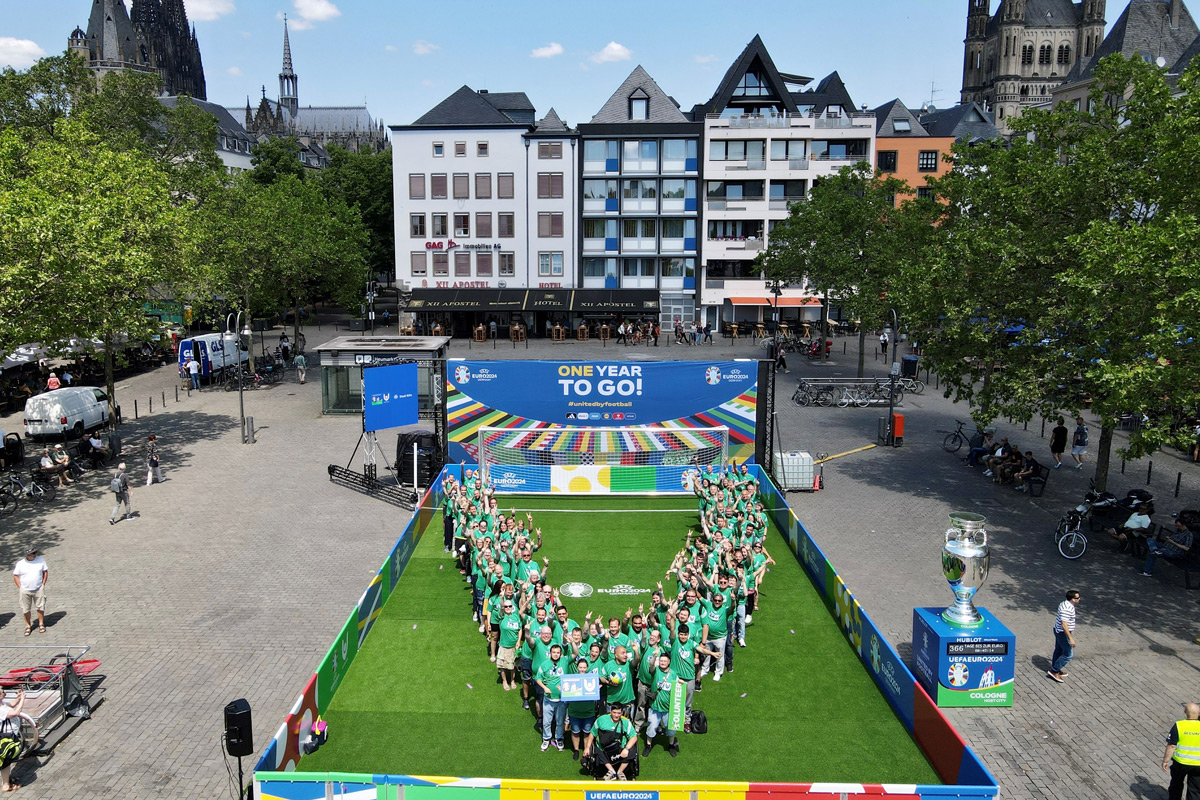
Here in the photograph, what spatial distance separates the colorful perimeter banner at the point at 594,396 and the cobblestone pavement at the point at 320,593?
323 cm

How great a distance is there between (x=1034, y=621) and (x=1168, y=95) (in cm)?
1177

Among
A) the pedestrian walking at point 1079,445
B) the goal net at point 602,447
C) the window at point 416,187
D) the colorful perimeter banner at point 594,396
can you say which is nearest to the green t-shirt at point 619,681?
the goal net at point 602,447

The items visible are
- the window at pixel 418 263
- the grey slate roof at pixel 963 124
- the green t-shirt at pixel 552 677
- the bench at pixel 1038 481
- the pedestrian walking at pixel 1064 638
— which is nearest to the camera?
the green t-shirt at pixel 552 677

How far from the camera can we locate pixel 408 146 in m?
56.5

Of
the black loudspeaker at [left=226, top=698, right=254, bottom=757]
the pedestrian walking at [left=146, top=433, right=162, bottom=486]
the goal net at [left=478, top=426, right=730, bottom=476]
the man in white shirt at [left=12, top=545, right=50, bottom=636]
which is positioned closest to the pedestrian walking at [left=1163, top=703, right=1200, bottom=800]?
the black loudspeaker at [left=226, top=698, right=254, bottom=757]

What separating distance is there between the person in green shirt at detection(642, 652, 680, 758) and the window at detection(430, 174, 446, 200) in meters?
50.0

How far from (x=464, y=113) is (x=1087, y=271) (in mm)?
46176

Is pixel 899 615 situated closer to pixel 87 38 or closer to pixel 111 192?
pixel 111 192

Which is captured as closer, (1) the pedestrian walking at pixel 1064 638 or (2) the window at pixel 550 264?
(1) the pedestrian walking at pixel 1064 638

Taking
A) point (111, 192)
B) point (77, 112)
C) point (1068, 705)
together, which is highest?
point (77, 112)

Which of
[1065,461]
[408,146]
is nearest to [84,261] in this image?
[1065,461]

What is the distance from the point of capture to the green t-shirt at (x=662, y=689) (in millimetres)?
10977

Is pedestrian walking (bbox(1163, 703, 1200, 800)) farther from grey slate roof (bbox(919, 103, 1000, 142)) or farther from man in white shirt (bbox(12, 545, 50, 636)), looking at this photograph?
grey slate roof (bbox(919, 103, 1000, 142))

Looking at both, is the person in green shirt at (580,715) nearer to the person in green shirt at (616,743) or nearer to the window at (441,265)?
the person in green shirt at (616,743)
